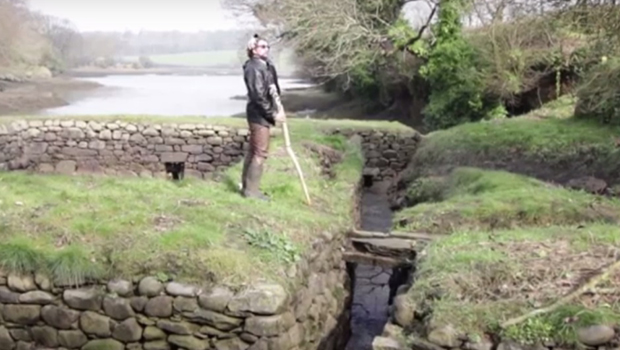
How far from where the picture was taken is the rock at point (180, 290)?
5965 mm

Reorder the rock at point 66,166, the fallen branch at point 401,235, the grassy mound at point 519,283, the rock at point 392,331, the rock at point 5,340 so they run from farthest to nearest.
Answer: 1. the rock at point 66,166
2. the fallen branch at point 401,235
3. the rock at point 5,340
4. the rock at point 392,331
5. the grassy mound at point 519,283

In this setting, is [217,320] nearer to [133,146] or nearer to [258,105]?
[258,105]

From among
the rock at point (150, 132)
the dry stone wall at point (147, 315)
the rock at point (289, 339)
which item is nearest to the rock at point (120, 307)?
the dry stone wall at point (147, 315)

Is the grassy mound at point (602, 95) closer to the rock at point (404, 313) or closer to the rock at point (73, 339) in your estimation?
the rock at point (404, 313)

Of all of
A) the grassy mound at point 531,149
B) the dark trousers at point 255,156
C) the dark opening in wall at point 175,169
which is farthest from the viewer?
the dark opening in wall at point 175,169

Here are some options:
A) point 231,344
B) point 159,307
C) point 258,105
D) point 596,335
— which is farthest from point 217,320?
point 258,105

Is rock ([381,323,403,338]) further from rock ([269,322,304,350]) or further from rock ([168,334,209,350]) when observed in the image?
rock ([168,334,209,350])

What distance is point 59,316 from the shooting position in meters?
6.20

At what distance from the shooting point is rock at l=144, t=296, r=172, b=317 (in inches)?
236

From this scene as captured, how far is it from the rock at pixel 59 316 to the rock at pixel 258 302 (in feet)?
5.05

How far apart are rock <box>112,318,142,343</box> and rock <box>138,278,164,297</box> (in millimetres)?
280

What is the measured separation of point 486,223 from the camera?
9.04 metres

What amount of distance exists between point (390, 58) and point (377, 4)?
301 cm

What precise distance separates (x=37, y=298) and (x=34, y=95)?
4611 cm
